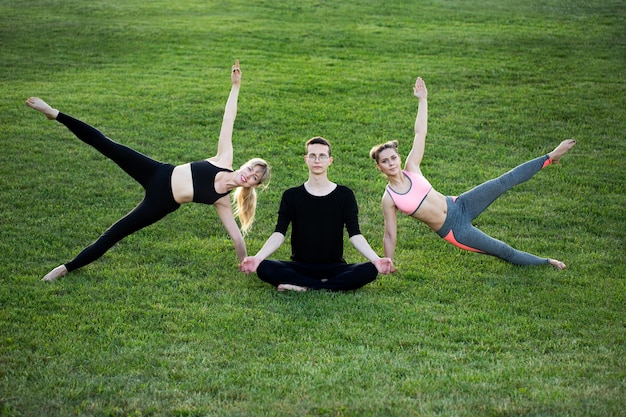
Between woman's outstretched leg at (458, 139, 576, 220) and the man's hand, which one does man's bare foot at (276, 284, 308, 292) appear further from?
woman's outstretched leg at (458, 139, 576, 220)

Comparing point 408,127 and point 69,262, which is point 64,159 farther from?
point 408,127

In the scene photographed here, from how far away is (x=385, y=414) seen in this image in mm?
5316

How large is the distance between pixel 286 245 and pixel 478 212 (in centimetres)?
253

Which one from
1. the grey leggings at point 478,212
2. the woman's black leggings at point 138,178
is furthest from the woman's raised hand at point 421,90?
the woman's black leggings at point 138,178

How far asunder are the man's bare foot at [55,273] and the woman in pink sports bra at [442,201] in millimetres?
3629

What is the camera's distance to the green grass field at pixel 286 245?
579cm

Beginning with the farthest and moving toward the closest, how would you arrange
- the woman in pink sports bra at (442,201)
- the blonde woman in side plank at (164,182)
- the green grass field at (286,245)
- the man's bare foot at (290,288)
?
1. the woman in pink sports bra at (442,201)
2. the blonde woman in side plank at (164,182)
3. the man's bare foot at (290,288)
4. the green grass field at (286,245)

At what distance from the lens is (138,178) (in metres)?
8.42

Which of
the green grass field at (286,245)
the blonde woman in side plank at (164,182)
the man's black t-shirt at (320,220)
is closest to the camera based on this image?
the green grass field at (286,245)

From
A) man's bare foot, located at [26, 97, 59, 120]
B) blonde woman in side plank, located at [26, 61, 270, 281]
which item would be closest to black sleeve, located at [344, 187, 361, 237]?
blonde woman in side plank, located at [26, 61, 270, 281]

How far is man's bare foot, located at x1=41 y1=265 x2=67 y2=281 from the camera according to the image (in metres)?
7.98

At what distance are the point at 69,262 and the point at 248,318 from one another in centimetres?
238

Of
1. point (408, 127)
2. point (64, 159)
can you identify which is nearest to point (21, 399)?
point (64, 159)

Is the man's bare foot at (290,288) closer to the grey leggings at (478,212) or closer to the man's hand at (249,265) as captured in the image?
the man's hand at (249,265)
